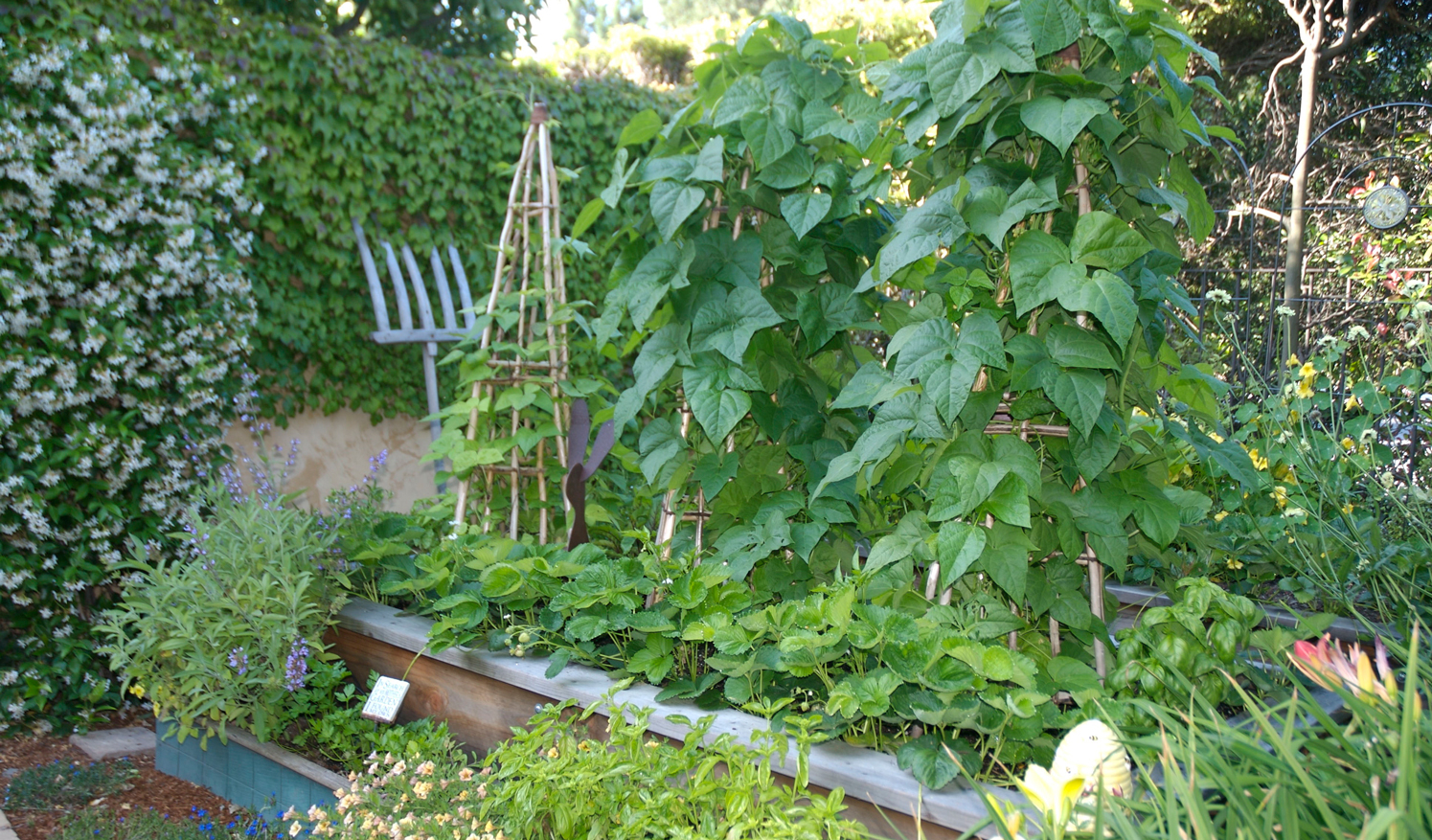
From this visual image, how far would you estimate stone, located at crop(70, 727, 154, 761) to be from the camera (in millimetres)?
2736

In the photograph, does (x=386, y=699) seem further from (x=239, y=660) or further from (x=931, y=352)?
(x=931, y=352)

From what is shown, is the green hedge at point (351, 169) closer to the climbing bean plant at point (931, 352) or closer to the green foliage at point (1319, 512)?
the climbing bean plant at point (931, 352)

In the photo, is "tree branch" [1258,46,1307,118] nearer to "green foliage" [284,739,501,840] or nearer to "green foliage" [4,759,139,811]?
"green foliage" [284,739,501,840]

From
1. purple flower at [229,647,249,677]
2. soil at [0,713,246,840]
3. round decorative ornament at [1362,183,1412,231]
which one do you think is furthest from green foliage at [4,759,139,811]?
round decorative ornament at [1362,183,1412,231]

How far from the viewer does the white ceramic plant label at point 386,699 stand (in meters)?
2.08

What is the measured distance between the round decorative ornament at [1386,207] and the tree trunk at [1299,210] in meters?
0.21

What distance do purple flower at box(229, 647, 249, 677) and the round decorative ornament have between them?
12.5 feet

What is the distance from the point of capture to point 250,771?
2348 millimetres

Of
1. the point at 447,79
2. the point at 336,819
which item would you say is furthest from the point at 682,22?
the point at 336,819

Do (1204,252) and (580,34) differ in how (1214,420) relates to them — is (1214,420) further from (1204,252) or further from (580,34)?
(580,34)

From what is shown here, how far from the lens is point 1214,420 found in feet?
6.48

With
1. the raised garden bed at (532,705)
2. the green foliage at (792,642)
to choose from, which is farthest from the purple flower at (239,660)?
the green foliage at (792,642)

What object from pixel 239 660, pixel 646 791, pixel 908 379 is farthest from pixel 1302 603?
pixel 239 660

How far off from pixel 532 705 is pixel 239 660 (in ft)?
2.48
